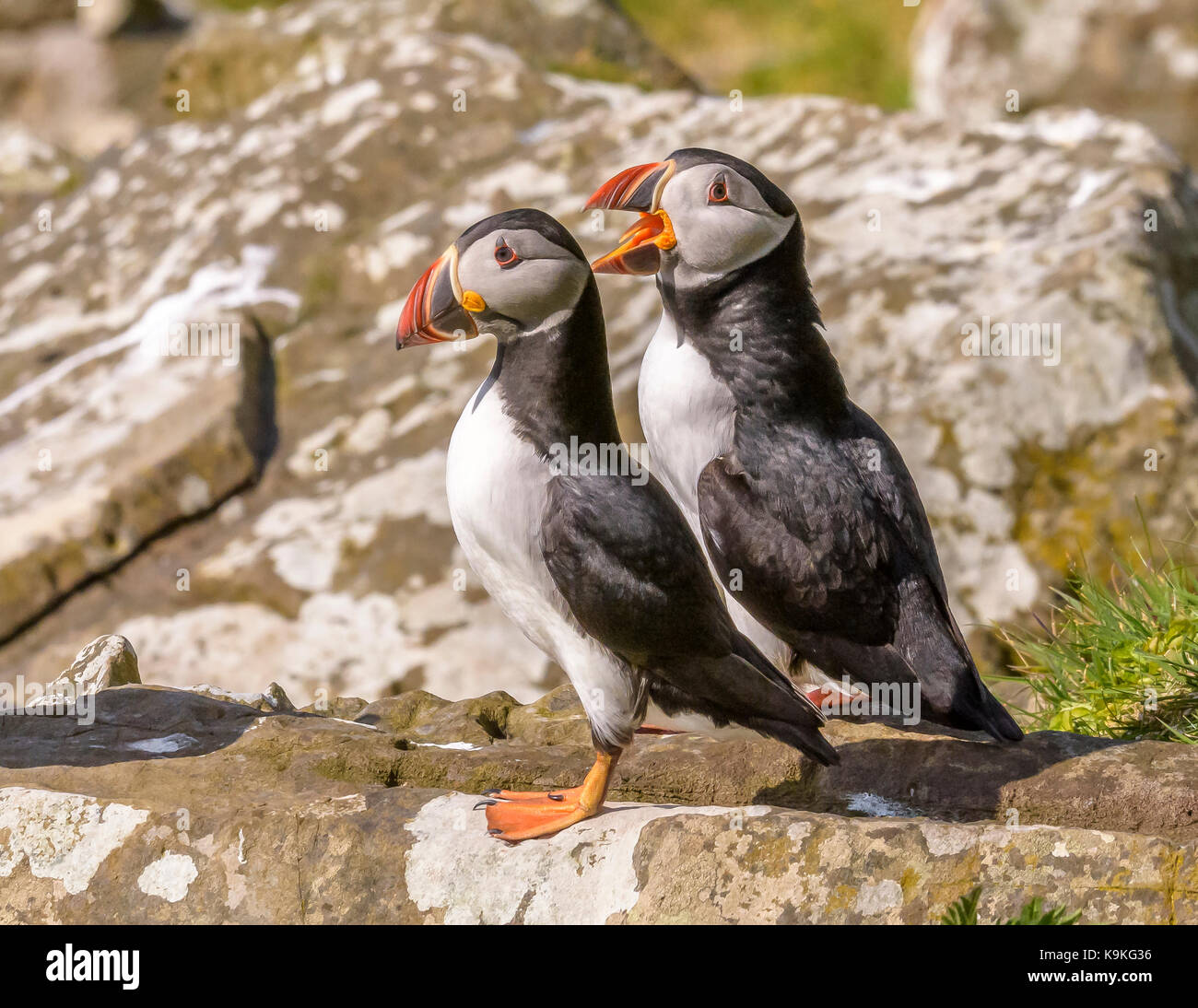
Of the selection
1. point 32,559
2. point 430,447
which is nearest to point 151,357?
point 32,559

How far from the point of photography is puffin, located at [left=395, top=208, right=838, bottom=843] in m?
3.66

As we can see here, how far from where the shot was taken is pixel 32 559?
21.8 feet

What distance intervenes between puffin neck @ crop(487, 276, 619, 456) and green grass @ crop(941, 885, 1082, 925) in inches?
58.2

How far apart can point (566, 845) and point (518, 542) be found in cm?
79

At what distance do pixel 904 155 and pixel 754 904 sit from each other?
498cm

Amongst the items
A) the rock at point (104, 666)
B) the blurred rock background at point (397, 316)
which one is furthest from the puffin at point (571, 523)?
the blurred rock background at point (397, 316)

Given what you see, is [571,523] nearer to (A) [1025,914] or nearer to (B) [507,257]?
(B) [507,257]

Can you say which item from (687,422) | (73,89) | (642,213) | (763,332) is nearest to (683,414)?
(687,422)

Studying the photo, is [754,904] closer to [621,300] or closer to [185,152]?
[621,300]

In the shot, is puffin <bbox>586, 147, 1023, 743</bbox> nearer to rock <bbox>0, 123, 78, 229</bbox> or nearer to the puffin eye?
the puffin eye

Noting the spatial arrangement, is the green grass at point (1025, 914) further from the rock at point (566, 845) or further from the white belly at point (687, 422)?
the white belly at point (687, 422)

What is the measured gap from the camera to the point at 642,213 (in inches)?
159

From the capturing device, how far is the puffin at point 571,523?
3656 mm

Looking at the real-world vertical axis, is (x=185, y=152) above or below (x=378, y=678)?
above
